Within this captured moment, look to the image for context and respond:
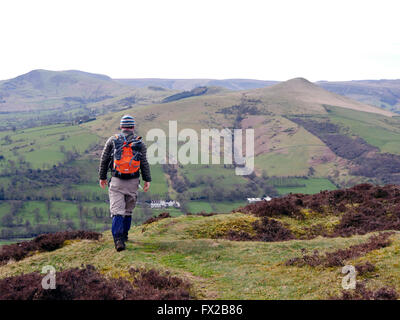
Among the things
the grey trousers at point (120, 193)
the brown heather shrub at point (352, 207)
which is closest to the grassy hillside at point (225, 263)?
the grey trousers at point (120, 193)

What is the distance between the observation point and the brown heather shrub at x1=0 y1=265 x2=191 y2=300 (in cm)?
704

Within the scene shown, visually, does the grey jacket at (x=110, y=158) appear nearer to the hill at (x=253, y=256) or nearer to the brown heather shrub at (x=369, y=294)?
the hill at (x=253, y=256)

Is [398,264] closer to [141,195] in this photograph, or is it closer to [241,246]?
[241,246]

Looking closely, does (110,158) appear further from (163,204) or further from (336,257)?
(163,204)

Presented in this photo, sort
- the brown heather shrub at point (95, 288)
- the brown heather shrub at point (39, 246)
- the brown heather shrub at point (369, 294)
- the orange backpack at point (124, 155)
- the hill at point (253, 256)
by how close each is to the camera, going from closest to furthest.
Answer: the brown heather shrub at point (369, 294), the brown heather shrub at point (95, 288), the hill at point (253, 256), the orange backpack at point (124, 155), the brown heather shrub at point (39, 246)

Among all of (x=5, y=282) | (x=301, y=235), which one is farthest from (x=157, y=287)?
(x=301, y=235)

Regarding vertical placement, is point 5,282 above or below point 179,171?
above

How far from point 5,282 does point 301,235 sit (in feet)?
39.5

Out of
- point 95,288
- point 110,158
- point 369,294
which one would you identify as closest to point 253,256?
point 369,294

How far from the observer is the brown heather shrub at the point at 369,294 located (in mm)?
6555

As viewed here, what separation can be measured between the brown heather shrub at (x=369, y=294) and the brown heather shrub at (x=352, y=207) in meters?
8.13

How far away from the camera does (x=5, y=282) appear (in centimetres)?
816

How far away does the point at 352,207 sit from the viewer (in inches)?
719

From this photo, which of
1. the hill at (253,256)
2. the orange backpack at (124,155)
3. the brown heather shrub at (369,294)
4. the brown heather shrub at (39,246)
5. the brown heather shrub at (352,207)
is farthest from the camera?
the brown heather shrub at (352,207)
